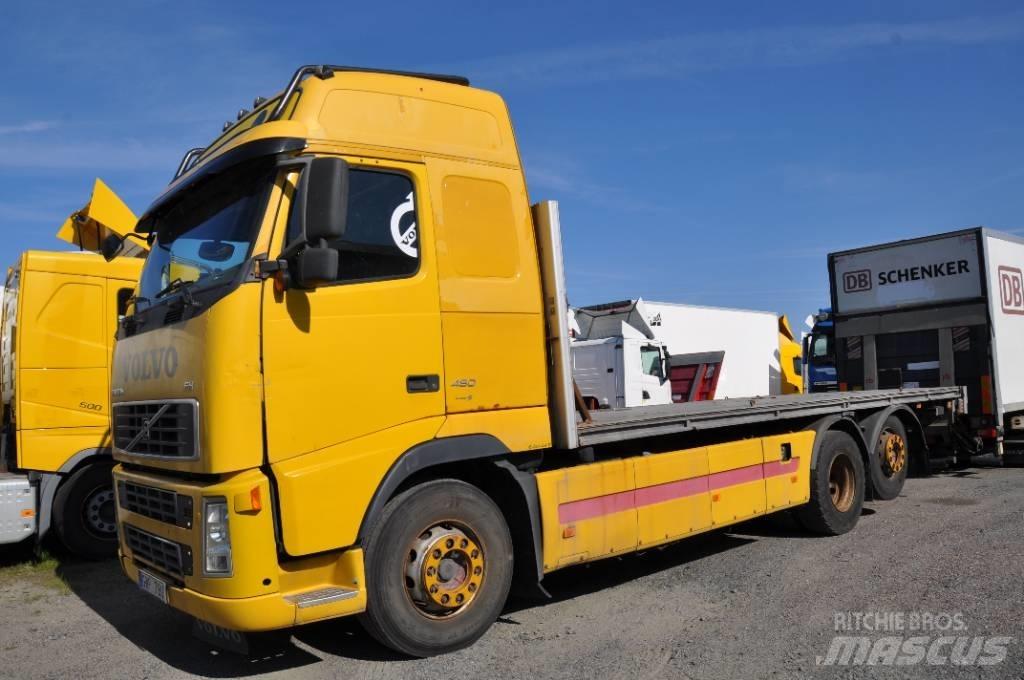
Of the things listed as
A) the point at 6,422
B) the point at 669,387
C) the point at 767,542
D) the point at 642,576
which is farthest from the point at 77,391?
the point at 669,387

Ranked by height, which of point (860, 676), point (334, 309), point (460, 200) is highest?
point (460, 200)

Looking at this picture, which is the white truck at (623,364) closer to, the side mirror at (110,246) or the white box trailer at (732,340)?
the white box trailer at (732,340)

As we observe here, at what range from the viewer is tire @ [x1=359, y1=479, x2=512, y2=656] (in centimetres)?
441

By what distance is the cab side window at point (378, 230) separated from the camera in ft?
14.7

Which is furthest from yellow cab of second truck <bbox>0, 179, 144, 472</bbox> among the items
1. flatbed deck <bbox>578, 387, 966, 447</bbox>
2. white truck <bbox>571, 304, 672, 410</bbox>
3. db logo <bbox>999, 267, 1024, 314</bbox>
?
db logo <bbox>999, 267, 1024, 314</bbox>

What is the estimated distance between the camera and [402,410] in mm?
4523

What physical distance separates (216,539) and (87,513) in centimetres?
457

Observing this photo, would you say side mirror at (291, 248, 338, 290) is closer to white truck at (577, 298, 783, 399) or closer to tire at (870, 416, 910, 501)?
tire at (870, 416, 910, 501)

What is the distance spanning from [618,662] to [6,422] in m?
6.76

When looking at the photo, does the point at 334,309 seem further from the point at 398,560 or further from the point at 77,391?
the point at 77,391

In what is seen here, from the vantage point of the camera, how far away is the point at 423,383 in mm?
4629

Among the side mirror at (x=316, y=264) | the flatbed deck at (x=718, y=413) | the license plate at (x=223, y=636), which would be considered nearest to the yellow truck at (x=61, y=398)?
the license plate at (x=223, y=636)

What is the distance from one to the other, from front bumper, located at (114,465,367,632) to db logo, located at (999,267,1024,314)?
10.4 meters

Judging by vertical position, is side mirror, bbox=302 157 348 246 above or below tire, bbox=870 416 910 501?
above
